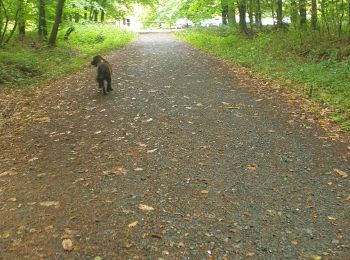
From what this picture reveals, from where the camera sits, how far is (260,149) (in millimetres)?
5512

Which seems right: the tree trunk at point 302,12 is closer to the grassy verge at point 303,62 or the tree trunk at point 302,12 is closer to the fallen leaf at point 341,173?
the grassy verge at point 303,62

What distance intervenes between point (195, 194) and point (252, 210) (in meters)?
0.71

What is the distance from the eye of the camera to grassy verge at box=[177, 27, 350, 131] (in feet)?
26.2

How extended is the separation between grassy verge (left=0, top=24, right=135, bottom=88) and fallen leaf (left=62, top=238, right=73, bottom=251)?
7.72m

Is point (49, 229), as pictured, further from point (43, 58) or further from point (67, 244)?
point (43, 58)

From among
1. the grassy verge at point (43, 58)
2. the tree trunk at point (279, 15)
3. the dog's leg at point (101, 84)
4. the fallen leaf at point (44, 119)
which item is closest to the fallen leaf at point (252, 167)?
the fallen leaf at point (44, 119)

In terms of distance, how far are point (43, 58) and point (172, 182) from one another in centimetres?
1125

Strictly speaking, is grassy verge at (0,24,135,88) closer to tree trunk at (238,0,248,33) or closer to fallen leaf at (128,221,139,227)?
tree trunk at (238,0,248,33)

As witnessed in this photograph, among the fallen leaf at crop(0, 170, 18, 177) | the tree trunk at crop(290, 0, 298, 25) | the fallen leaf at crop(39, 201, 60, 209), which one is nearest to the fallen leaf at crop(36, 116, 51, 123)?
the fallen leaf at crop(0, 170, 18, 177)

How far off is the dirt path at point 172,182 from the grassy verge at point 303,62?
104 cm

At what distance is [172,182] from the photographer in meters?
4.62

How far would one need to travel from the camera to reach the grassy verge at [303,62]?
7.98 m

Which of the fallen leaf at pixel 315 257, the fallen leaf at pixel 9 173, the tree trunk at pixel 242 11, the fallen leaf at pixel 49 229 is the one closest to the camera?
the fallen leaf at pixel 315 257

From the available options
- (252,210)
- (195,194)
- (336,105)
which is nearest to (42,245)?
(195,194)
